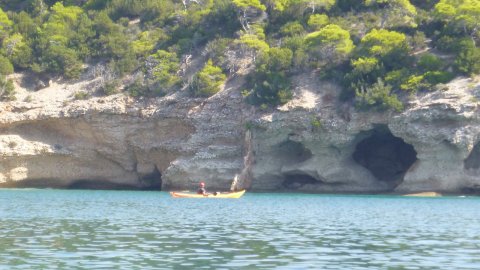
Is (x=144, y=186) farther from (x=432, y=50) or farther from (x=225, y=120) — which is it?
(x=432, y=50)

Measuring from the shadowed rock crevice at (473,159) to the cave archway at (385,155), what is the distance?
15.5ft

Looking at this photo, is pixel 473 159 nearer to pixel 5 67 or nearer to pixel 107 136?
pixel 107 136

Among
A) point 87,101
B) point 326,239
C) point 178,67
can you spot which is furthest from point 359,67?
point 326,239

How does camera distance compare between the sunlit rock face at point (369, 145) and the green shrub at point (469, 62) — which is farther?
the green shrub at point (469, 62)

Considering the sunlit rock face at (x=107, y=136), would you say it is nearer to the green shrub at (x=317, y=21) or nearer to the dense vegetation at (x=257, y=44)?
the dense vegetation at (x=257, y=44)

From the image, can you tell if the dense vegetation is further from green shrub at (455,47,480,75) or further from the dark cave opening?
the dark cave opening

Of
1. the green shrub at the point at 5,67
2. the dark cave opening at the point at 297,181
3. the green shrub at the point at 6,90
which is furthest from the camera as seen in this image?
the green shrub at the point at 5,67

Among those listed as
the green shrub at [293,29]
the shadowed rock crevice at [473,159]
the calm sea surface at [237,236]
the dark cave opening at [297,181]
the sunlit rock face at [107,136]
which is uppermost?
the green shrub at [293,29]

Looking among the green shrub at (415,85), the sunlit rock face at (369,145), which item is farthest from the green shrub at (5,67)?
the green shrub at (415,85)

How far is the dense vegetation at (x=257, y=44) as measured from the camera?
5178cm

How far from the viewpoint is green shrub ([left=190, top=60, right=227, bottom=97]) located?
55188 mm

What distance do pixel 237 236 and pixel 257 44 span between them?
3398 cm

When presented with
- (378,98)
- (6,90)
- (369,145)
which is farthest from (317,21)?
(6,90)

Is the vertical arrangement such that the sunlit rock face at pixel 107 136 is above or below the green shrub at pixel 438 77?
below
